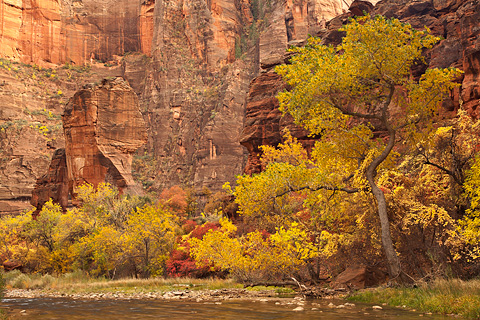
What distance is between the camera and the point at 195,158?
106m

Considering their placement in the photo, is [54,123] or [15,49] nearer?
[54,123]

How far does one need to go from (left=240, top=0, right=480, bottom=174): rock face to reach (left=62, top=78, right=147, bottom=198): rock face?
21.0 m

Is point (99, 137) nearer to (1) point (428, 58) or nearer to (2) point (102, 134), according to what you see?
(2) point (102, 134)

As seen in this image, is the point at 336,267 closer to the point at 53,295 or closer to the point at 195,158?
the point at 53,295

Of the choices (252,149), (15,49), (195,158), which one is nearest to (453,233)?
(252,149)

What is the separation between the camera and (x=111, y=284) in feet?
94.7

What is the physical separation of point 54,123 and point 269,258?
101 meters

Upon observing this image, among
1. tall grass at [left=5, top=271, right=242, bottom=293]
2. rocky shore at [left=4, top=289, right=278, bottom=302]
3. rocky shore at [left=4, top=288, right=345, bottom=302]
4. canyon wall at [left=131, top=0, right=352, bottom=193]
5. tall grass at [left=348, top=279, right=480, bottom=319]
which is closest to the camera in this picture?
tall grass at [left=348, top=279, right=480, bottom=319]

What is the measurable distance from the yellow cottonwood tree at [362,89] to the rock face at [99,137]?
43.3 m

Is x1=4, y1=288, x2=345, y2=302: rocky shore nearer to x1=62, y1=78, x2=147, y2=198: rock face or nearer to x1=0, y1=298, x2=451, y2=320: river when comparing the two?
x1=0, y1=298, x2=451, y2=320: river

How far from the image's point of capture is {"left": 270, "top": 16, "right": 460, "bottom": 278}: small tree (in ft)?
57.3

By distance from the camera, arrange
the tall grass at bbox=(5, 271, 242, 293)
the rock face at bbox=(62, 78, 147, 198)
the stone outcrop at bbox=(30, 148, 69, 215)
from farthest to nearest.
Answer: the stone outcrop at bbox=(30, 148, 69, 215)
the rock face at bbox=(62, 78, 147, 198)
the tall grass at bbox=(5, 271, 242, 293)

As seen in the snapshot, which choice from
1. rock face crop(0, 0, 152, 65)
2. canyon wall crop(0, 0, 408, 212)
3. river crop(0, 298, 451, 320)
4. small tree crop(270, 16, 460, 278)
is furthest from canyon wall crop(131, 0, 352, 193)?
river crop(0, 298, 451, 320)

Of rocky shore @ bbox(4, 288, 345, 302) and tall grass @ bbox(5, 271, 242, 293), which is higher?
rocky shore @ bbox(4, 288, 345, 302)
